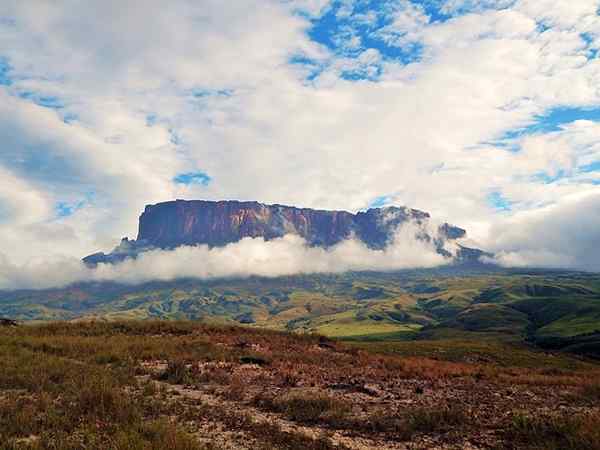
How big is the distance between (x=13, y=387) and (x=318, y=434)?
15.2 m

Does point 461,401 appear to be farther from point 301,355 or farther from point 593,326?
point 593,326

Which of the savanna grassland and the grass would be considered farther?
the savanna grassland

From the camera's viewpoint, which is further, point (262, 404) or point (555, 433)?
point (262, 404)

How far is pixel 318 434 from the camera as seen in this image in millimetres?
14648

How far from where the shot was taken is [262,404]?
18.9 metres

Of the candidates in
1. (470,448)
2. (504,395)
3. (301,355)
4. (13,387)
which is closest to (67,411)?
(13,387)

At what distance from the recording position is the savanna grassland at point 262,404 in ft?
43.6

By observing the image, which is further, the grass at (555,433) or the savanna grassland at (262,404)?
the savanna grassland at (262,404)

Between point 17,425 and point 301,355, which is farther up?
point 17,425

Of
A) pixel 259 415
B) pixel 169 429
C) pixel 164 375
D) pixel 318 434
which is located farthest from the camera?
pixel 164 375

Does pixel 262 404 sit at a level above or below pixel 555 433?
below

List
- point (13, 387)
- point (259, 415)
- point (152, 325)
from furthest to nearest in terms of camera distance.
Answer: point (152, 325) → point (13, 387) → point (259, 415)

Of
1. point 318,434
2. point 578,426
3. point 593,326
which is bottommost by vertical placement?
point 593,326

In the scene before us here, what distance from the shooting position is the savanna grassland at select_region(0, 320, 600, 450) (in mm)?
13297
